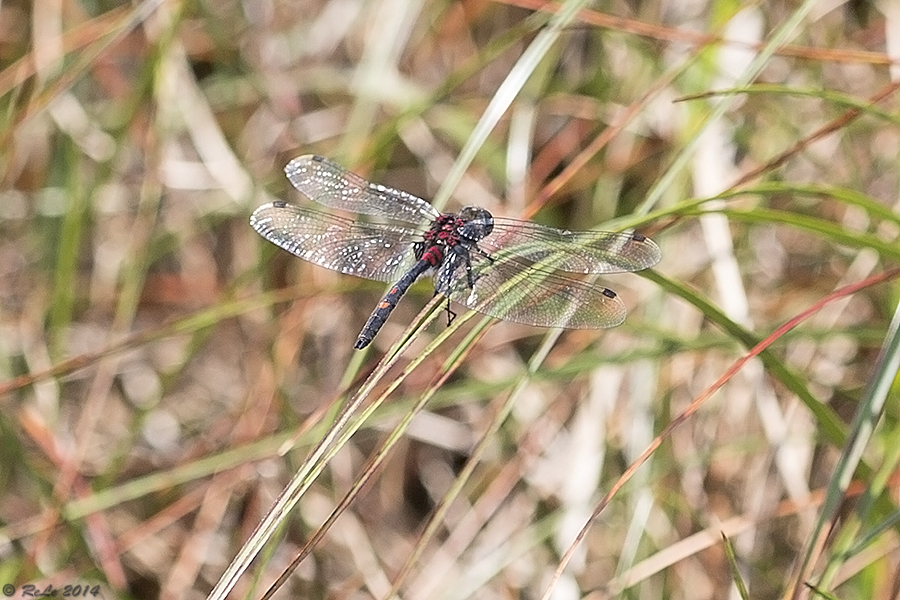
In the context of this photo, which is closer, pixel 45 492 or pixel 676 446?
pixel 45 492

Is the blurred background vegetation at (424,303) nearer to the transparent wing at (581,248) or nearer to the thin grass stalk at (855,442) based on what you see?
the transparent wing at (581,248)

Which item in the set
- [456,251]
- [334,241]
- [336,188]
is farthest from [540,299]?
[336,188]

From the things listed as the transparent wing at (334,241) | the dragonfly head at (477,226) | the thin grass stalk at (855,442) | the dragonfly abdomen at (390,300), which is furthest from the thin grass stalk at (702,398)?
the transparent wing at (334,241)

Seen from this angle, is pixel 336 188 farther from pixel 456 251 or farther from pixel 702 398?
pixel 702 398

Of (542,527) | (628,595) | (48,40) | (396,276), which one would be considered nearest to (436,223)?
(396,276)

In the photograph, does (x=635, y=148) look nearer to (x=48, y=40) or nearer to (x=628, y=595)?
(x=628, y=595)

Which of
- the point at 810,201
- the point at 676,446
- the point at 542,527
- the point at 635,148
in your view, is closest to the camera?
the point at 542,527

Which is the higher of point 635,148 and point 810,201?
point 635,148

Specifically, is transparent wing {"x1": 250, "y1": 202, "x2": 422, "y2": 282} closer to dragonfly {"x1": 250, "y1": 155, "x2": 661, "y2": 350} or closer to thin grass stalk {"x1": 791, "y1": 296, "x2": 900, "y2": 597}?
dragonfly {"x1": 250, "y1": 155, "x2": 661, "y2": 350}
